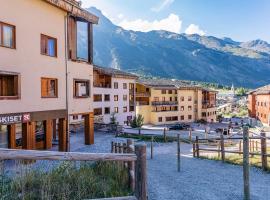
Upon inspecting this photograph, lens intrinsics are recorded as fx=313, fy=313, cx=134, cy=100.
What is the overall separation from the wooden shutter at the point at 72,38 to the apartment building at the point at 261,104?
55.8 m

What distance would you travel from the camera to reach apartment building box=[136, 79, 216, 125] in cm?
7162

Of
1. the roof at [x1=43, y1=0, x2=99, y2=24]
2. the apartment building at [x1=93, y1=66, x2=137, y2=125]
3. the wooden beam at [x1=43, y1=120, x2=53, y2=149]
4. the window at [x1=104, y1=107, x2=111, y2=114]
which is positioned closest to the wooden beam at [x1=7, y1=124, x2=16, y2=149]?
the wooden beam at [x1=43, y1=120, x2=53, y2=149]

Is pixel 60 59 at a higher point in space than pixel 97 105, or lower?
higher

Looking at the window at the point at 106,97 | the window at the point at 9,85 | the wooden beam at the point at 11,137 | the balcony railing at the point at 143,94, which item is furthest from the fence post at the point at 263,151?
the balcony railing at the point at 143,94

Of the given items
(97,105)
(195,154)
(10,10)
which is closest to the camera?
(10,10)

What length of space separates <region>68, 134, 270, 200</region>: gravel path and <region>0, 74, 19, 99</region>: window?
917cm

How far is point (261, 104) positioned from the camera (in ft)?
247

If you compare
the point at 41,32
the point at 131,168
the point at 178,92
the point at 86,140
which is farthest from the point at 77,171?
the point at 178,92

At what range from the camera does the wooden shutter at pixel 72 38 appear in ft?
79.0

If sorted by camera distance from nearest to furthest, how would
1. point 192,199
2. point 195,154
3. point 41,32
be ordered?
point 192,199, point 41,32, point 195,154

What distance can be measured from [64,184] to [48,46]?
1520 centimetres

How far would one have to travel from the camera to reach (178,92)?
3017 inches

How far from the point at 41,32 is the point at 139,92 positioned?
52471 millimetres

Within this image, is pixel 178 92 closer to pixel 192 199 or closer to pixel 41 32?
pixel 41 32
